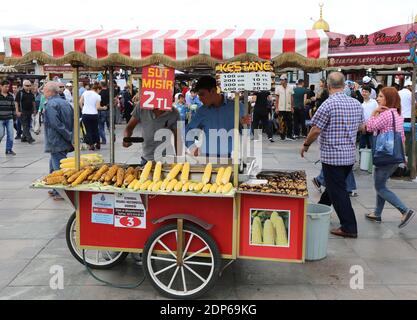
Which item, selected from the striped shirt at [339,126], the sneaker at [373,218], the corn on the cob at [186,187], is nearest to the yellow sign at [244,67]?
the corn on the cob at [186,187]

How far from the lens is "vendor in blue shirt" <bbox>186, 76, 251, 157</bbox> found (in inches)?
214

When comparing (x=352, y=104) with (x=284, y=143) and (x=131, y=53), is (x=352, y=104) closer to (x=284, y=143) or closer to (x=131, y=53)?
(x=131, y=53)

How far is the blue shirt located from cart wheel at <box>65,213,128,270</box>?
1.50 m

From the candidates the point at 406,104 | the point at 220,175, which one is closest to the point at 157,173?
the point at 220,175

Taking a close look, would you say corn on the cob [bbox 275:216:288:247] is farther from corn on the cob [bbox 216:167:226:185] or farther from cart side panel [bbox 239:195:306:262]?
corn on the cob [bbox 216:167:226:185]

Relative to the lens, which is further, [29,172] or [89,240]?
[29,172]

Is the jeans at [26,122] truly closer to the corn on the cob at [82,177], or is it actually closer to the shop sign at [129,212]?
the corn on the cob at [82,177]

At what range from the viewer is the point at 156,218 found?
434 cm

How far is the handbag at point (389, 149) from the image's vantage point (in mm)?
6129

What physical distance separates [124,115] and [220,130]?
16.6 m

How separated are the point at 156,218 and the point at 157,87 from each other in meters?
1.21

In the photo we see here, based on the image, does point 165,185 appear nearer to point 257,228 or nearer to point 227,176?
point 227,176
